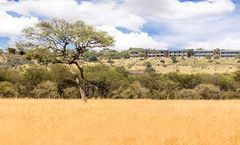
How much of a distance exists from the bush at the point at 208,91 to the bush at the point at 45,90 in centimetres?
2362

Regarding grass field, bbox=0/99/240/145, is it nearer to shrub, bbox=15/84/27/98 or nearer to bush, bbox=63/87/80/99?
bush, bbox=63/87/80/99

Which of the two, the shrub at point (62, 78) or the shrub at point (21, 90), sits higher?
the shrub at point (62, 78)

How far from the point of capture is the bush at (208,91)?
71269mm

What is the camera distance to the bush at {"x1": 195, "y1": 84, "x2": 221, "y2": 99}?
7127cm

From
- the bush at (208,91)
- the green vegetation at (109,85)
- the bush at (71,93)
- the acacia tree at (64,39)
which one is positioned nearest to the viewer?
the acacia tree at (64,39)

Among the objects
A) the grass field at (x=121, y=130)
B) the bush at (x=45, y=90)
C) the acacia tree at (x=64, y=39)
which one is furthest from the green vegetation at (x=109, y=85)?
the grass field at (x=121, y=130)

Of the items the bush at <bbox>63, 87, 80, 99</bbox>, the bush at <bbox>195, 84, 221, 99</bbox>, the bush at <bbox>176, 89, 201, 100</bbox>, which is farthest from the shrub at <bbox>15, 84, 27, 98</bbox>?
the bush at <bbox>195, 84, 221, 99</bbox>

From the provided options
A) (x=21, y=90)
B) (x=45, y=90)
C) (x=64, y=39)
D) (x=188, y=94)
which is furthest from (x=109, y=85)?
(x=64, y=39)

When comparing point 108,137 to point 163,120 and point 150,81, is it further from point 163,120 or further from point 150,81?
point 150,81

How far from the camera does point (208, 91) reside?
240 feet

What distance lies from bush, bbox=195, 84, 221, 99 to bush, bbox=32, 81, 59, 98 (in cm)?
2362

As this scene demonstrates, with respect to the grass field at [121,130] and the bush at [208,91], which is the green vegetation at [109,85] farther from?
the grass field at [121,130]

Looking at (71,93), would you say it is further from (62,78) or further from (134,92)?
(134,92)

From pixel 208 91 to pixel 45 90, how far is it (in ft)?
90.8
